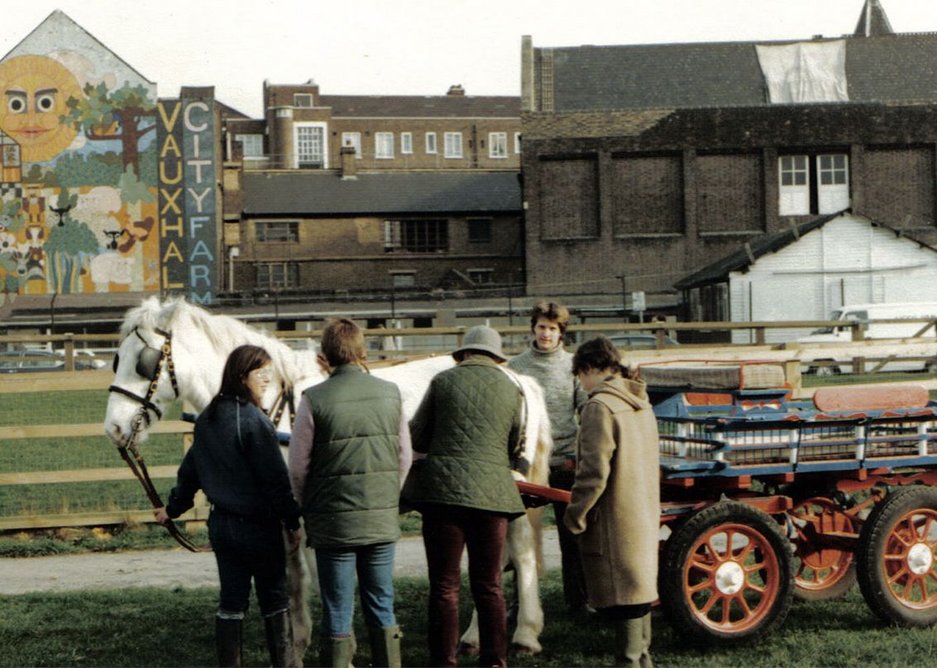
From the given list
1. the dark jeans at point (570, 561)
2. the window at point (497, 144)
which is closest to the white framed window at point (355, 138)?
the window at point (497, 144)

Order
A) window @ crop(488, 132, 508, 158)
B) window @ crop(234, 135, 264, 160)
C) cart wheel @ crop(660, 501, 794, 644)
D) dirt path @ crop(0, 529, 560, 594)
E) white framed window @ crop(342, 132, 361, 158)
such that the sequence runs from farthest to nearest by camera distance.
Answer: window @ crop(488, 132, 508, 158), white framed window @ crop(342, 132, 361, 158), window @ crop(234, 135, 264, 160), dirt path @ crop(0, 529, 560, 594), cart wheel @ crop(660, 501, 794, 644)

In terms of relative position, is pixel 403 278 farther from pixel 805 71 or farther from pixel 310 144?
pixel 310 144

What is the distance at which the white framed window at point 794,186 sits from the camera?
163ft

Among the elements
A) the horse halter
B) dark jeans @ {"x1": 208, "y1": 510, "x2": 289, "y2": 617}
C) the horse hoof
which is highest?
the horse halter

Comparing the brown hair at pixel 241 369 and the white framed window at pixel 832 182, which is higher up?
the white framed window at pixel 832 182

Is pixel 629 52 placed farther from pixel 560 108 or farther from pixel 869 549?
pixel 869 549

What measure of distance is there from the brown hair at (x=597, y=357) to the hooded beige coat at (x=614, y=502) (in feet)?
0.34

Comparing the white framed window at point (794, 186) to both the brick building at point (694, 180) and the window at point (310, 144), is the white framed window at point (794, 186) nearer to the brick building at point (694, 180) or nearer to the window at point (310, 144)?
the brick building at point (694, 180)

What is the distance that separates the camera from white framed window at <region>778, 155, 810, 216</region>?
163 ft

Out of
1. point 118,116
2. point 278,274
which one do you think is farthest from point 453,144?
point 118,116

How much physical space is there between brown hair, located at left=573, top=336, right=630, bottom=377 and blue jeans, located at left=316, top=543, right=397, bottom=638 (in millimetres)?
1253

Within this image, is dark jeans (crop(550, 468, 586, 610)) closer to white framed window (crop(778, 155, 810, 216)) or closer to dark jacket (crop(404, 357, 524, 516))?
dark jacket (crop(404, 357, 524, 516))

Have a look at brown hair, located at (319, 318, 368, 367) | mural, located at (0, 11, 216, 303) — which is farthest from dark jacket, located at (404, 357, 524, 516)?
mural, located at (0, 11, 216, 303)

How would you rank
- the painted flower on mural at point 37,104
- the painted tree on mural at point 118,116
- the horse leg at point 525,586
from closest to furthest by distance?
the horse leg at point 525,586 < the painted flower on mural at point 37,104 < the painted tree on mural at point 118,116
